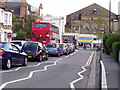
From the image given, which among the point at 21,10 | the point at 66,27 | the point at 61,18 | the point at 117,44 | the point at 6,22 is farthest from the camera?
the point at 66,27

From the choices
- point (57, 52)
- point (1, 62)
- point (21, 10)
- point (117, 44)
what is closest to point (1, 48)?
point (1, 62)

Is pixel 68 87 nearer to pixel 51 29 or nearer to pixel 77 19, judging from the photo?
pixel 51 29

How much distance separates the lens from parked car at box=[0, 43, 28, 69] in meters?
15.0

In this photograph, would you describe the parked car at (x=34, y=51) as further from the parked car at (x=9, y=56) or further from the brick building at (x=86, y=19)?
the brick building at (x=86, y=19)

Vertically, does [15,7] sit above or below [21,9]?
above

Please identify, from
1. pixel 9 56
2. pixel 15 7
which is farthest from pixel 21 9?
pixel 9 56

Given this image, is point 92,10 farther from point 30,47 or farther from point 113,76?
point 113,76

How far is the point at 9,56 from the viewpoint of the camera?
15398 millimetres

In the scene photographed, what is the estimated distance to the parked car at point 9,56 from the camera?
15.0m

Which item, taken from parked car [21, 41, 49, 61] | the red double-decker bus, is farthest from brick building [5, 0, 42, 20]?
parked car [21, 41, 49, 61]

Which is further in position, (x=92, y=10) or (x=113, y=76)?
(x=92, y=10)

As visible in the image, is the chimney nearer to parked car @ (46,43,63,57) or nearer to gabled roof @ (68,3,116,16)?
gabled roof @ (68,3,116,16)

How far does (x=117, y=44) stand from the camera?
22.3 metres

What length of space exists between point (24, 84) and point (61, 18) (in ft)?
279
